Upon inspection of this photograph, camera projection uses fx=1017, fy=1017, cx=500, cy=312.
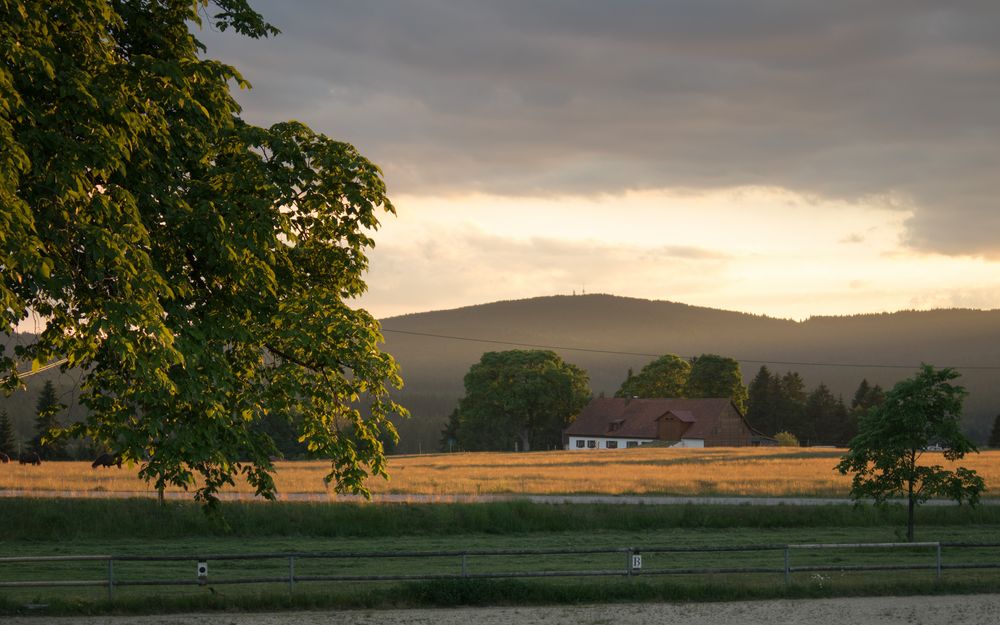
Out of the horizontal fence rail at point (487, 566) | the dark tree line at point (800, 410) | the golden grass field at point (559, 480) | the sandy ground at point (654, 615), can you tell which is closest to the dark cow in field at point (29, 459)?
the golden grass field at point (559, 480)

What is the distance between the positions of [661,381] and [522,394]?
95.2 feet

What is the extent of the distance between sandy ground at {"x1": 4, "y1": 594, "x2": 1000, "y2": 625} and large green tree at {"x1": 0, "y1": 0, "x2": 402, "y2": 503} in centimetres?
351

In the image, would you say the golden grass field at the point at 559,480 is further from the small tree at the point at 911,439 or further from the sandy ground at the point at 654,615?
the sandy ground at the point at 654,615

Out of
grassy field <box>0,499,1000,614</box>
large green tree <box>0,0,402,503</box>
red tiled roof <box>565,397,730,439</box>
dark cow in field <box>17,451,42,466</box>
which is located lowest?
grassy field <box>0,499,1000,614</box>

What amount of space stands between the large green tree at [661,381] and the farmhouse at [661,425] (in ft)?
42.4

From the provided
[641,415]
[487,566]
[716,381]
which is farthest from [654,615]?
[716,381]

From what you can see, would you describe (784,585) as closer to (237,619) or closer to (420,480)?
(237,619)

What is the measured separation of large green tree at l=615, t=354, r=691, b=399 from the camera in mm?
149875

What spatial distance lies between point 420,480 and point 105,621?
3500cm

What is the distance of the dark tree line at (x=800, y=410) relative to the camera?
15388cm

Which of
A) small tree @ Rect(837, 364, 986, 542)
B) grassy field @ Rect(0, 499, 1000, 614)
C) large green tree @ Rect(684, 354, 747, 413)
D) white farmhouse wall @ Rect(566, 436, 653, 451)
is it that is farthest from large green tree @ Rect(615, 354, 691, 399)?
small tree @ Rect(837, 364, 986, 542)

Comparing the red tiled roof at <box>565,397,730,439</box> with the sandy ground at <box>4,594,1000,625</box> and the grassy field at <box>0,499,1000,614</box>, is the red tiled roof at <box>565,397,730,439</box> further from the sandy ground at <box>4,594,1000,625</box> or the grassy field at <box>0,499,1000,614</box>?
the sandy ground at <box>4,594,1000,625</box>

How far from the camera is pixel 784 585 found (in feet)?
78.5

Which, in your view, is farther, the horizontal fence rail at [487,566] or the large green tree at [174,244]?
the horizontal fence rail at [487,566]
